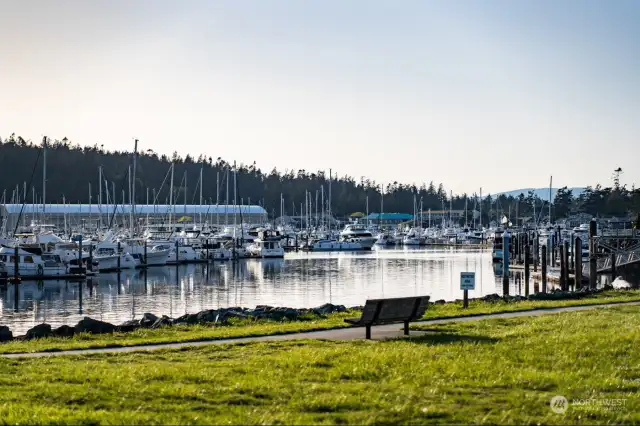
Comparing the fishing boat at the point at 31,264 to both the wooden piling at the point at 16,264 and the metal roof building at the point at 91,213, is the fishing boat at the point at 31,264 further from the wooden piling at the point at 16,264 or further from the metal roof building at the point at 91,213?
the metal roof building at the point at 91,213

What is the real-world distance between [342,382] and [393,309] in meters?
6.64

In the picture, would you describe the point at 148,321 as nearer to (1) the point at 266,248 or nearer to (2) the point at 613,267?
(2) the point at 613,267

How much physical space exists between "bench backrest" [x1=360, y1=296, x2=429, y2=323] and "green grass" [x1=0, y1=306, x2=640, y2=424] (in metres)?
1.18

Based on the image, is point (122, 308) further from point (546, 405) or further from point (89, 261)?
point (546, 405)

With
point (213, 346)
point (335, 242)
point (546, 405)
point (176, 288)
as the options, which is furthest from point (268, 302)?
point (335, 242)

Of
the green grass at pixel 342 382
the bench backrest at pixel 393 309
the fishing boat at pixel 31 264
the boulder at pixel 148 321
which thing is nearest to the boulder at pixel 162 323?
the boulder at pixel 148 321

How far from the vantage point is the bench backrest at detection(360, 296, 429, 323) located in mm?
19859

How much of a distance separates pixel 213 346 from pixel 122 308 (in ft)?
109

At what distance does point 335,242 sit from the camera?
5758 inches

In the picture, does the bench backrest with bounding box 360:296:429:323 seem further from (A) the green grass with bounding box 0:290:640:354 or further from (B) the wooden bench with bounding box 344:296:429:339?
(A) the green grass with bounding box 0:290:640:354

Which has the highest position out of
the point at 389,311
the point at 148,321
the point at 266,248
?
the point at 389,311

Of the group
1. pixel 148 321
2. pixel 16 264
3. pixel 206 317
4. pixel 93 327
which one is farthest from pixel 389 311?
pixel 16 264

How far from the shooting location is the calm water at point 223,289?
50.0 metres

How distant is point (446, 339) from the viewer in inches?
755
